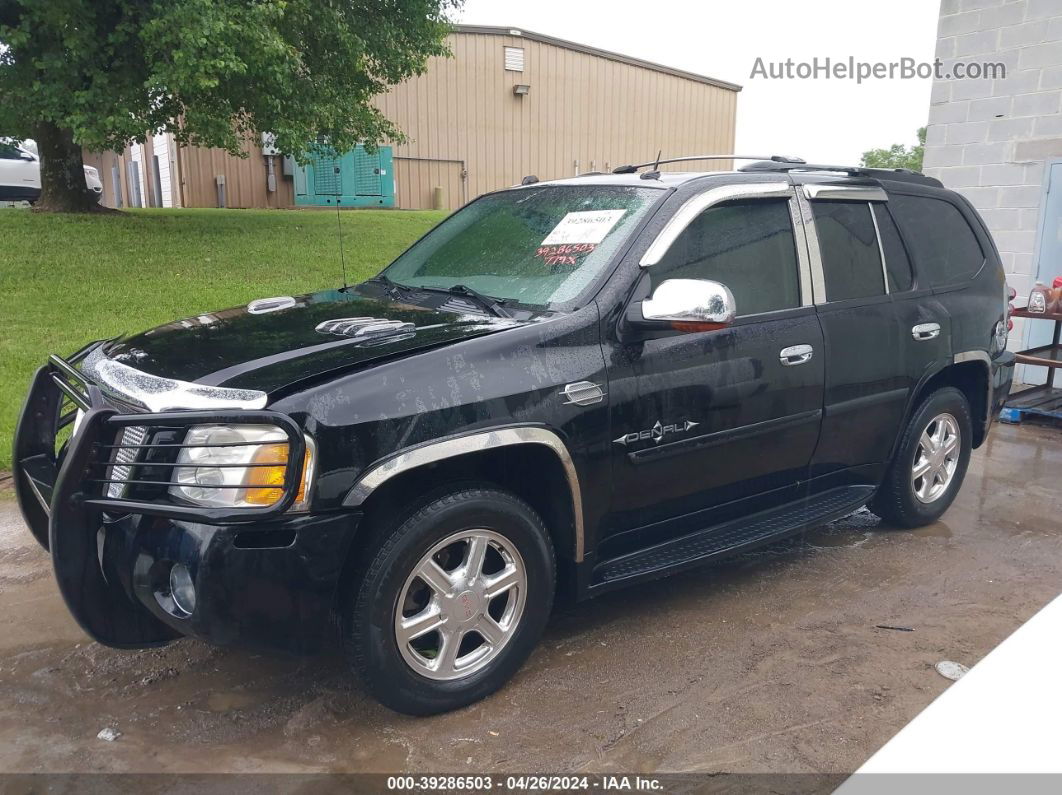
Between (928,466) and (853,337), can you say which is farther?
(928,466)

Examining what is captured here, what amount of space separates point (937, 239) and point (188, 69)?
8886mm

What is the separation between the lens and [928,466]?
4801 millimetres

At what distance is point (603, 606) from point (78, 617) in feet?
6.83

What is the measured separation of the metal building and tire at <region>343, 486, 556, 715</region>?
756 inches

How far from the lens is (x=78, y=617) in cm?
271

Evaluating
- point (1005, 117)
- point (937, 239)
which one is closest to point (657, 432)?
point (937, 239)

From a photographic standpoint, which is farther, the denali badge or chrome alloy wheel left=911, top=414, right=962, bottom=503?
chrome alloy wheel left=911, top=414, right=962, bottom=503

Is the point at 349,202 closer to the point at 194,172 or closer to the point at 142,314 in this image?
the point at 194,172

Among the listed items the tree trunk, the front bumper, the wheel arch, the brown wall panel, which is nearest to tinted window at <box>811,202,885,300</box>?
the wheel arch

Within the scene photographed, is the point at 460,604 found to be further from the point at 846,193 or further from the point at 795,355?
the point at 846,193

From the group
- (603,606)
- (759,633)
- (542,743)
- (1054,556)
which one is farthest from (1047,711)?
(1054,556)

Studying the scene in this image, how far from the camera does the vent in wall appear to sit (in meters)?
23.5

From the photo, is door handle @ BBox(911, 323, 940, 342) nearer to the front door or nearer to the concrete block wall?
the front door

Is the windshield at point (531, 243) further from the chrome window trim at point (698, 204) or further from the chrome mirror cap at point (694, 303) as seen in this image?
the chrome mirror cap at point (694, 303)
